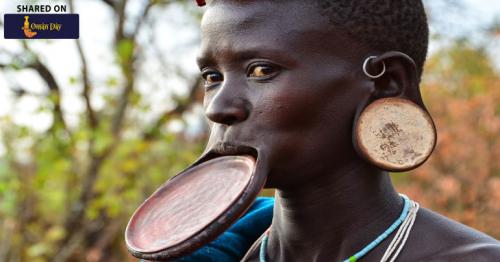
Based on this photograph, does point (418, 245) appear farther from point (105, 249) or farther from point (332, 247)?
point (105, 249)

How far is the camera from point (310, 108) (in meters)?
2.00

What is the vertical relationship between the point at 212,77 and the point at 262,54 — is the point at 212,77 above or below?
below

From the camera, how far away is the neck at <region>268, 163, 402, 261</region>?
212 centimetres

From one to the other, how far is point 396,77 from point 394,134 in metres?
0.17

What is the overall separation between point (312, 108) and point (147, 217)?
1.64ft

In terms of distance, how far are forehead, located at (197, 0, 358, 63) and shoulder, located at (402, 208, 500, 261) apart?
0.52m

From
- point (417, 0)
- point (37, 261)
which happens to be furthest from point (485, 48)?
point (417, 0)

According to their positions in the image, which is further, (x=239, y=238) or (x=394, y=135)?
(x=239, y=238)

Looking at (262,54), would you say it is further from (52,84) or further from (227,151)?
(52,84)

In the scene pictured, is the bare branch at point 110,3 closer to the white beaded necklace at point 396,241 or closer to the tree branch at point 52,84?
the tree branch at point 52,84

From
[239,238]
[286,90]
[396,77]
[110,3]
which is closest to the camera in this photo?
[286,90]

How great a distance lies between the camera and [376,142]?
200cm

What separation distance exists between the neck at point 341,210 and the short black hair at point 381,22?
12.6 inches

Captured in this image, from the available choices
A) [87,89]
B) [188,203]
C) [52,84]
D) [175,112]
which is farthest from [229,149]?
[175,112]
